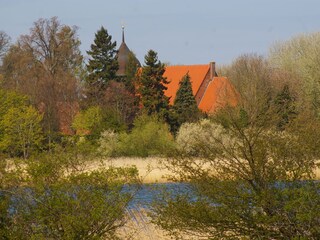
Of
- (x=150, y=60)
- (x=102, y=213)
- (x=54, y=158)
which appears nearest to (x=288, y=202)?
(x=102, y=213)

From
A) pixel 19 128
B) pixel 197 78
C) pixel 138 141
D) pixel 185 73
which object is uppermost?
pixel 185 73

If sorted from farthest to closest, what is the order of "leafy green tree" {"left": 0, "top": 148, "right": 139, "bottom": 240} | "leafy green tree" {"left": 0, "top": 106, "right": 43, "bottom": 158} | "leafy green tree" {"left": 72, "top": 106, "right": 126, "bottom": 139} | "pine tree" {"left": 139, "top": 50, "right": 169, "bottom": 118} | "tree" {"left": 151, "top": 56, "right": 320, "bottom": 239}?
"pine tree" {"left": 139, "top": 50, "right": 169, "bottom": 118}, "leafy green tree" {"left": 72, "top": 106, "right": 126, "bottom": 139}, "leafy green tree" {"left": 0, "top": 106, "right": 43, "bottom": 158}, "leafy green tree" {"left": 0, "top": 148, "right": 139, "bottom": 240}, "tree" {"left": 151, "top": 56, "right": 320, "bottom": 239}

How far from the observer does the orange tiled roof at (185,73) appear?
2506 inches

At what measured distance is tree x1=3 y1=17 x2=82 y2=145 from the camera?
5556cm

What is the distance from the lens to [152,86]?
2016 inches

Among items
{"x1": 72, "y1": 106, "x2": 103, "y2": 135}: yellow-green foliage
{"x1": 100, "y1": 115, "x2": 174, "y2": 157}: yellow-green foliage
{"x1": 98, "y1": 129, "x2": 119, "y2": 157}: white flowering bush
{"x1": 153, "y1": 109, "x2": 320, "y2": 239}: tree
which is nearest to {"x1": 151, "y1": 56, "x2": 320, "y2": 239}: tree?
{"x1": 153, "y1": 109, "x2": 320, "y2": 239}: tree

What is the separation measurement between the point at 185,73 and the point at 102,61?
38.7 ft

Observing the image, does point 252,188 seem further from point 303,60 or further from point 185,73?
point 185,73

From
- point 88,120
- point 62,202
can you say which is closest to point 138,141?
point 88,120

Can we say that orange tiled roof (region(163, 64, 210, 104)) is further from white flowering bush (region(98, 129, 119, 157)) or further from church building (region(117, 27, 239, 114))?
white flowering bush (region(98, 129, 119, 157))

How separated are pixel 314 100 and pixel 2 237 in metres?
37.2

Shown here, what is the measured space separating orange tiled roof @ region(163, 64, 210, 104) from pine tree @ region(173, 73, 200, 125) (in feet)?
36.4

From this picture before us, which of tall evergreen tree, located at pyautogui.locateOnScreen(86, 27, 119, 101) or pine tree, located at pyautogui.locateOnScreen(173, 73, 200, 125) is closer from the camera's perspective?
pine tree, located at pyautogui.locateOnScreen(173, 73, 200, 125)

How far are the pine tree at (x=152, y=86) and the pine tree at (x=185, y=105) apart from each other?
766mm
